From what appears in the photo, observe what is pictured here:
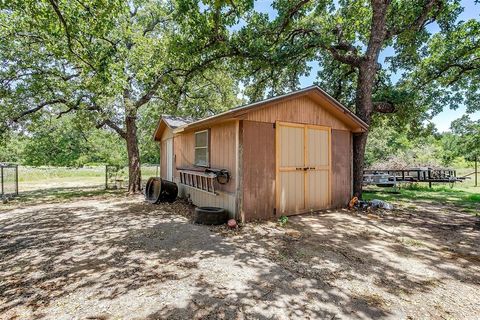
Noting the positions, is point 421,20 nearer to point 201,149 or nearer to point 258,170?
point 258,170

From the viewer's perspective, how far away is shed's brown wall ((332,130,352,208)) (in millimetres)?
7457

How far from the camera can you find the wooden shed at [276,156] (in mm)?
5844

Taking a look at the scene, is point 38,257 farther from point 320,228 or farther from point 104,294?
point 320,228

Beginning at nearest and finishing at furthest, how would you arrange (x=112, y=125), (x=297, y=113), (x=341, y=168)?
(x=297, y=113)
(x=341, y=168)
(x=112, y=125)

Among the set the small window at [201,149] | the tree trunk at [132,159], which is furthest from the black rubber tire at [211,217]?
the tree trunk at [132,159]

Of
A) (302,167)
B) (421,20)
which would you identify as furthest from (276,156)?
(421,20)

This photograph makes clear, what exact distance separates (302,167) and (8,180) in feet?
41.4

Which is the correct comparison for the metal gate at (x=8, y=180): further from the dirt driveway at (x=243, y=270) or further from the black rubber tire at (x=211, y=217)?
the black rubber tire at (x=211, y=217)

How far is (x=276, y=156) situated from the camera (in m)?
6.18

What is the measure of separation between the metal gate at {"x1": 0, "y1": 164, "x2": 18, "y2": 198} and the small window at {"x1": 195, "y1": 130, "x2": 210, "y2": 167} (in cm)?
828

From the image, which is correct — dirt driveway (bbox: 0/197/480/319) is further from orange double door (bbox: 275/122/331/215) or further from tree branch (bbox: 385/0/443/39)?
tree branch (bbox: 385/0/443/39)

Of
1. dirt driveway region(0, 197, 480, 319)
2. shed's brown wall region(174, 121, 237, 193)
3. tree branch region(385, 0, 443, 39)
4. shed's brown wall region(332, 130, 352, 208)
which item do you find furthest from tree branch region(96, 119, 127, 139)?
tree branch region(385, 0, 443, 39)

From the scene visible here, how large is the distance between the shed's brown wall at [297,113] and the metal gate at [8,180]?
35.6 ft

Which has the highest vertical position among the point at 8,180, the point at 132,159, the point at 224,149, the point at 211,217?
the point at 224,149
